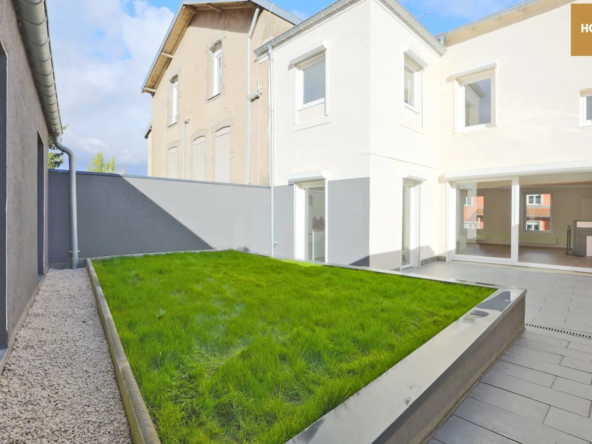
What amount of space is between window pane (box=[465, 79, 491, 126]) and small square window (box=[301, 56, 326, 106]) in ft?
→ 13.6

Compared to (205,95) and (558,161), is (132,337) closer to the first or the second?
(558,161)

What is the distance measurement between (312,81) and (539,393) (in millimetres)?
7846

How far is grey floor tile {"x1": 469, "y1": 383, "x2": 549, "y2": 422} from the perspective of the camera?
87.4 inches

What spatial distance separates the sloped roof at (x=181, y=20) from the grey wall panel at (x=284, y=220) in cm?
597

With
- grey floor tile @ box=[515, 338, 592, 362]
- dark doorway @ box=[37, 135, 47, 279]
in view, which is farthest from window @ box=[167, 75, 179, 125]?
grey floor tile @ box=[515, 338, 592, 362]

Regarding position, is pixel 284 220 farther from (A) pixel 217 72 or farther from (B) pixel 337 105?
(A) pixel 217 72

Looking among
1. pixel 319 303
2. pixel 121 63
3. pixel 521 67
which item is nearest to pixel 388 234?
pixel 319 303

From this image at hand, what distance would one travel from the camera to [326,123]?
779cm

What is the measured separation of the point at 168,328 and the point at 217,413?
4.42 feet

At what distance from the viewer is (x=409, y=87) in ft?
27.6

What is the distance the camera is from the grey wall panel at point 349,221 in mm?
6918

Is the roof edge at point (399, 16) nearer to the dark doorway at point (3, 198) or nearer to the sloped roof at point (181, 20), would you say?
the sloped roof at point (181, 20)

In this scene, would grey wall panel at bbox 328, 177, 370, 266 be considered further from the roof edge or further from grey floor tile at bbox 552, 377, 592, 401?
→ grey floor tile at bbox 552, 377, 592, 401

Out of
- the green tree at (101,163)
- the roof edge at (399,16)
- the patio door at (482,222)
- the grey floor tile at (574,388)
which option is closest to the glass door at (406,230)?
the patio door at (482,222)
